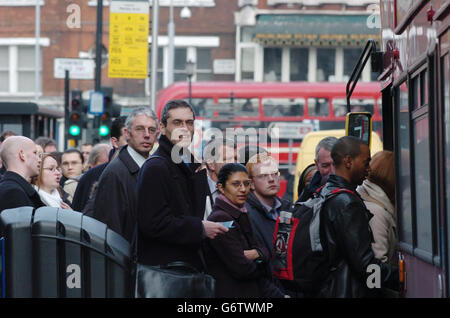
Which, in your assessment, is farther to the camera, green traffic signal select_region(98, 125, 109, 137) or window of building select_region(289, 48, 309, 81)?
window of building select_region(289, 48, 309, 81)

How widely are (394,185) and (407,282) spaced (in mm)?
819

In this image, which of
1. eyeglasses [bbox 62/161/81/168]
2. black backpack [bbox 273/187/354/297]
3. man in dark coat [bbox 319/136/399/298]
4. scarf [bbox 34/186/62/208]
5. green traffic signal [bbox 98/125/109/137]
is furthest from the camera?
green traffic signal [bbox 98/125/109/137]

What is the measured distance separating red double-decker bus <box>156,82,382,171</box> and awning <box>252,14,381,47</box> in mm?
9095

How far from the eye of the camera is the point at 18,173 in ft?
20.7

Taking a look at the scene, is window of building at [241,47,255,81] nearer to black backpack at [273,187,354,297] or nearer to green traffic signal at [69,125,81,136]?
green traffic signal at [69,125,81,136]

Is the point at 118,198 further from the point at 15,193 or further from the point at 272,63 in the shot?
the point at 272,63

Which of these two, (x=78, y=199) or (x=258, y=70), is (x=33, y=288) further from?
(x=258, y=70)

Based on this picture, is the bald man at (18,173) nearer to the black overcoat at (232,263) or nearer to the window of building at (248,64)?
the black overcoat at (232,263)

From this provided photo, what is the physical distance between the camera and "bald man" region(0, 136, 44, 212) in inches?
238

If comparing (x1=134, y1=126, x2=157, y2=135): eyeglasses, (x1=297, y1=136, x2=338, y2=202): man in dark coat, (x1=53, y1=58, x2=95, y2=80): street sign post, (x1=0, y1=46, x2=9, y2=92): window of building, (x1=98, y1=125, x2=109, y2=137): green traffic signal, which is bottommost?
(x1=297, y1=136, x2=338, y2=202): man in dark coat

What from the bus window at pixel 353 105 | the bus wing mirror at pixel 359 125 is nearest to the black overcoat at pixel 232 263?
the bus wing mirror at pixel 359 125

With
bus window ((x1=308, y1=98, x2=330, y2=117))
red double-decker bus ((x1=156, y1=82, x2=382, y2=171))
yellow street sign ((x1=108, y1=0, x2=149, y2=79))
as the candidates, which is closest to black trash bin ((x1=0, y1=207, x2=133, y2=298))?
yellow street sign ((x1=108, y1=0, x2=149, y2=79))

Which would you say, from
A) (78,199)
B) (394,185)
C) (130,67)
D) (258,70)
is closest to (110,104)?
(130,67)

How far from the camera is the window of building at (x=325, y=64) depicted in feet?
124
